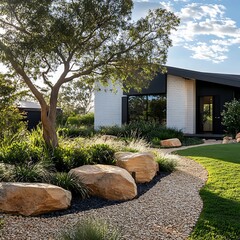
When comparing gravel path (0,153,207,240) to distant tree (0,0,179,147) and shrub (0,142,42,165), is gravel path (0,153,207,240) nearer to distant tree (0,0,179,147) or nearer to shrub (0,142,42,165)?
shrub (0,142,42,165)

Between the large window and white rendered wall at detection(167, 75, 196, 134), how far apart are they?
0.88 meters

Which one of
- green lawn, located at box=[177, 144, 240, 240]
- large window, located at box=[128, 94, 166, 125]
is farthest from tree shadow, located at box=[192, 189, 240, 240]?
large window, located at box=[128, 94, 166, 125]

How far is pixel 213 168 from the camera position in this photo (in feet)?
28.0

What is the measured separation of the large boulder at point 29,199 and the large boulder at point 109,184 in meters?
0.96

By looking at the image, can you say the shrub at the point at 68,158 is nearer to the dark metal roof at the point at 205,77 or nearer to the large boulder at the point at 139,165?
the large boulder at the point at 139,165

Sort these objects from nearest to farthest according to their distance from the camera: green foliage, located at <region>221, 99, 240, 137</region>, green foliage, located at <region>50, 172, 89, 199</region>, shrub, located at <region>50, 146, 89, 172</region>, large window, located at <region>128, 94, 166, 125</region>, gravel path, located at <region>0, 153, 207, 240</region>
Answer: gravel path, located at <region>0, 153, 207, 240</region>
green foliage, located at <region>50, 172, 89, 199</region>
shrub, located at <region>50, 146, 89, 172</region>
green foliage, located at <region>221, 99, 240, 137</region>
large window, located at <region>128, 94, 166, 125</region>

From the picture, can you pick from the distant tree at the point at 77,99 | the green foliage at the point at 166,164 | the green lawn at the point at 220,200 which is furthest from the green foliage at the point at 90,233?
the distant tree at the point at 77,99

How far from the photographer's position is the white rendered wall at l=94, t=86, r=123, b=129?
23094mm

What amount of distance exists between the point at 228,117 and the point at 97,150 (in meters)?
10.7

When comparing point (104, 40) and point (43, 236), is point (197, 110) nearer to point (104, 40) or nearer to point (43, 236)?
point (104, 40)

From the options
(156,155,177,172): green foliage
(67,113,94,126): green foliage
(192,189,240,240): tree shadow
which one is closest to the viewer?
(192,189,240,240): tree shadow

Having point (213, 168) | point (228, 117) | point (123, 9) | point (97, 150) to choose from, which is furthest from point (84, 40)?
point (228, 117)

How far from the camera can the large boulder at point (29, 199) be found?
4.83 metres

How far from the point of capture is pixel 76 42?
7.61 meters
